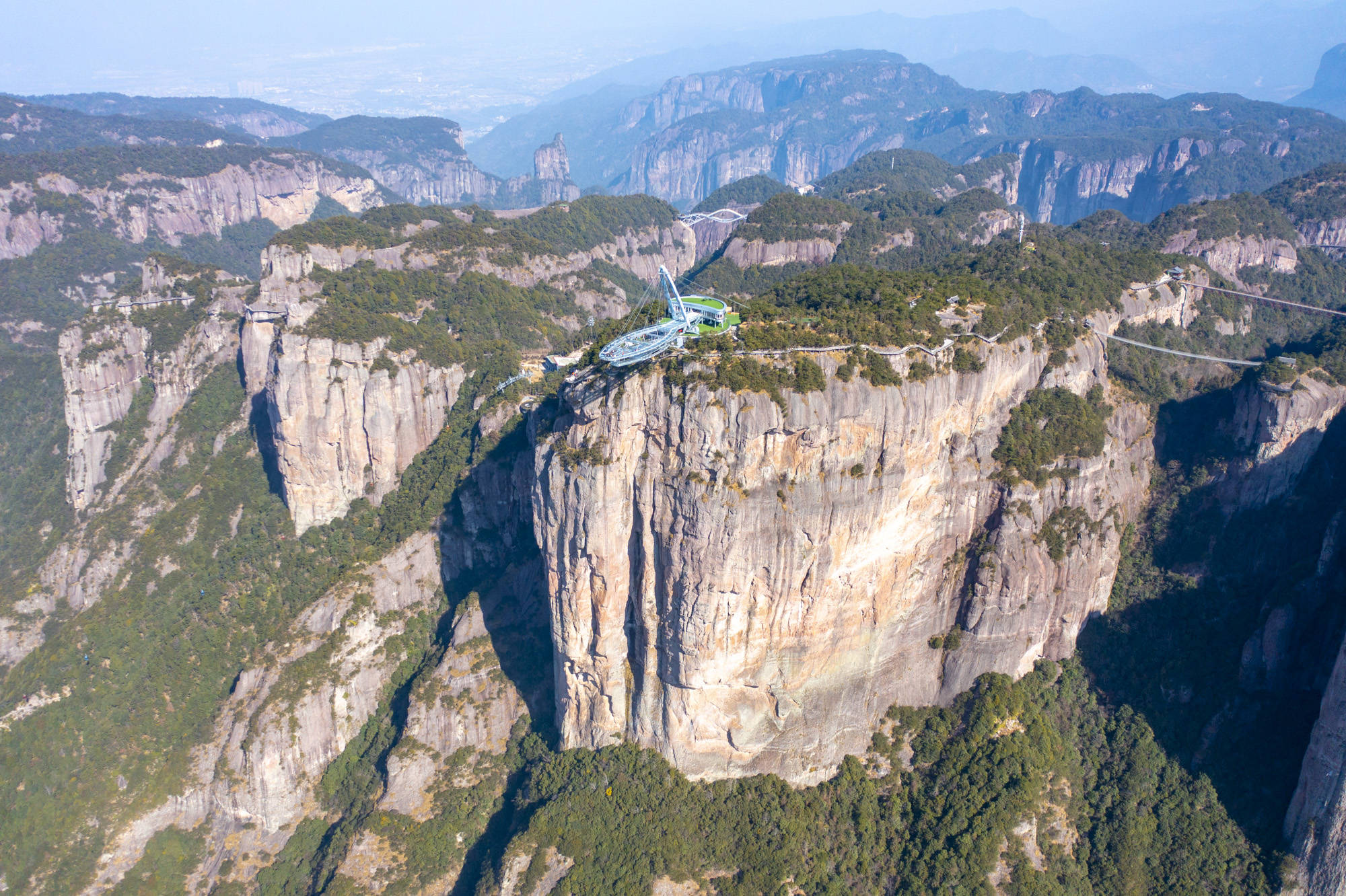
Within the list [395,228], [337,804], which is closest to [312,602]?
[337,804]

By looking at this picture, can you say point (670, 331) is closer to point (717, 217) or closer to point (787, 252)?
point (787, 252)

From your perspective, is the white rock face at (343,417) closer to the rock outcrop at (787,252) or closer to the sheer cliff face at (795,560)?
the sheer cliff face at (795,560)

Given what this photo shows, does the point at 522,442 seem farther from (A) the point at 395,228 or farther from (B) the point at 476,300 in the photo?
(A) the point at 395,228

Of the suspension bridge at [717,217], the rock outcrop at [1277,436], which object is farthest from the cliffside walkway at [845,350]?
the suspension bridge at [717,217]

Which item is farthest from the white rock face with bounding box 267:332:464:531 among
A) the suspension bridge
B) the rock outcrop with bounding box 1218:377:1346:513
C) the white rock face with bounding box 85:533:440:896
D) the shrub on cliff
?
the suspension bridge

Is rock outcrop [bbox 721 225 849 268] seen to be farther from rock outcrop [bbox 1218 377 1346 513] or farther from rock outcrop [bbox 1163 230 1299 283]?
rock outcrop [bbox 1218 377 1346 513]

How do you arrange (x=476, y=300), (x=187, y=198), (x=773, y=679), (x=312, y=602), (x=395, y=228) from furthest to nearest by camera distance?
(x=187, y=198) → (x=395, y=228) → (x=476, y=300) → (x=312, y=602) → (x=773, y=679)
